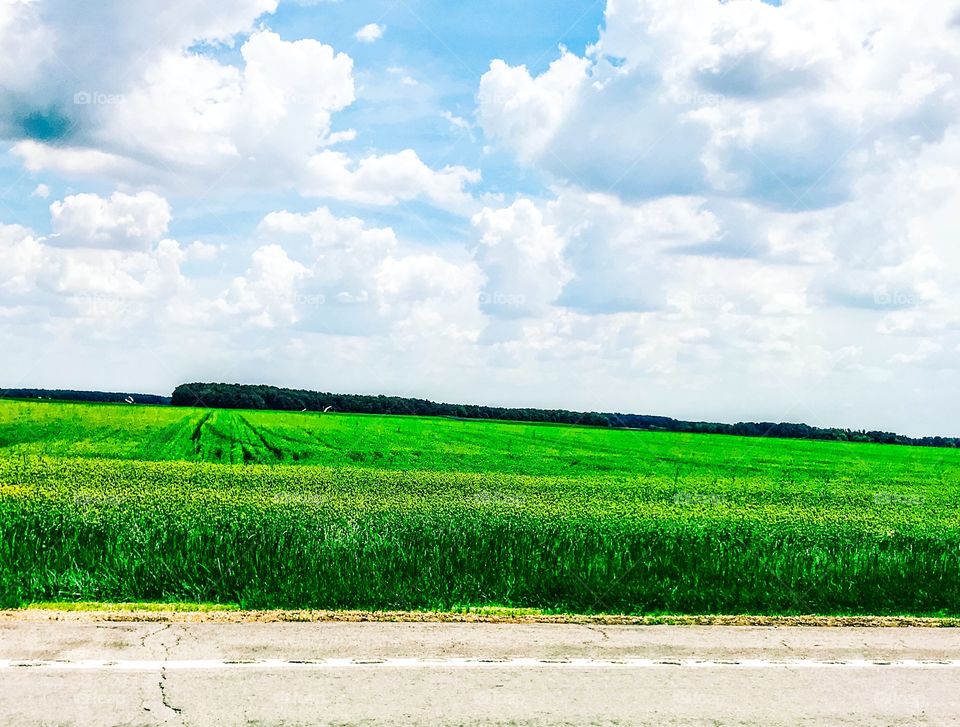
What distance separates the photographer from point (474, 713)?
5891 millimetres

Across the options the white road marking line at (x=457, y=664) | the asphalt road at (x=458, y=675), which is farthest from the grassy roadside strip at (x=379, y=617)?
the white road marking line at (x=457, y=664)

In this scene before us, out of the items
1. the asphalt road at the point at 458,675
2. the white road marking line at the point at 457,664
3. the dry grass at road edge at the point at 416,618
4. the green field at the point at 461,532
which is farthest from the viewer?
the green field at the point at 461,532

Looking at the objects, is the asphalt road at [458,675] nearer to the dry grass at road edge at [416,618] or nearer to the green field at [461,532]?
the dry grass at road edge at [416,618]

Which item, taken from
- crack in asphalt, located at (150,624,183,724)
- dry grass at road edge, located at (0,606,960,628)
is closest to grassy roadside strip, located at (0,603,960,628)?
dry grass at road edge, located at (0,606,960,628)

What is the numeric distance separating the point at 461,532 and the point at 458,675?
275 inches

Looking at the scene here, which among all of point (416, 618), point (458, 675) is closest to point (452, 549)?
point (416, 618)

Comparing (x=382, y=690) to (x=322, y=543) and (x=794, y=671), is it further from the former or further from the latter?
(x=322, y=543)

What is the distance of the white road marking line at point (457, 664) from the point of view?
6.64 meters

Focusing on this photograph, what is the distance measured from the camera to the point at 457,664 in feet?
23.2

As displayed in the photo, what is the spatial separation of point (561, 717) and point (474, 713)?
0.60m

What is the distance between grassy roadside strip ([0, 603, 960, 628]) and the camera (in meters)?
8.25

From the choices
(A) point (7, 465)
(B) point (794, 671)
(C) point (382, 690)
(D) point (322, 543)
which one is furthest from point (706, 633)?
(A) point (7, 465)

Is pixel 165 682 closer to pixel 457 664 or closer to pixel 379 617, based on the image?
pixel 457 664

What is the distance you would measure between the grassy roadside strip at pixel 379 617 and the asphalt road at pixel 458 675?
9.3 inches
